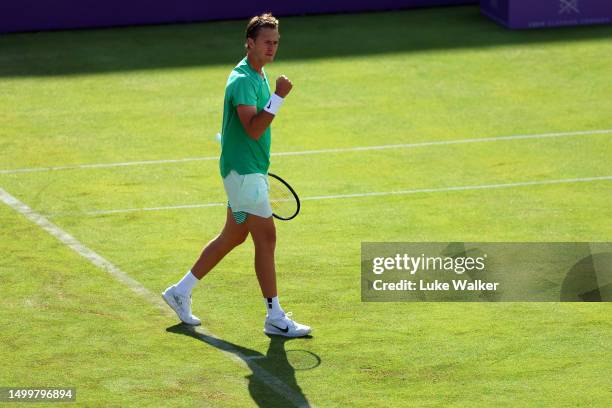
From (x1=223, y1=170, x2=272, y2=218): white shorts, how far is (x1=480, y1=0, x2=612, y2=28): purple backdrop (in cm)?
1268

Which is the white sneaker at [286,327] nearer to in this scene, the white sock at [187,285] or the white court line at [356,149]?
the white sock at [187,285]

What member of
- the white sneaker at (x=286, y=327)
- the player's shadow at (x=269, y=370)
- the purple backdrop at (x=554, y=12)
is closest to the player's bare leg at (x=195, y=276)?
the player's shadow at (x=269, y=370)

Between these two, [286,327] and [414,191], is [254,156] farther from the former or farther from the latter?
[414,191]

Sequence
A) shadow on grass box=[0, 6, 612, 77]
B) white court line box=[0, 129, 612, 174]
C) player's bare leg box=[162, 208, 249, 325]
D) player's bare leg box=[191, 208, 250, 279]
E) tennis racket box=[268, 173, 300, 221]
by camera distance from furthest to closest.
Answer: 1. shadow on grass box=[0, 6, 612, 77]
2. white court line box=[0, 129, 612, 174]
3. tennis racket box=[268, 173, 300, 221]
4. player's bare leg box=[162, 208, 249, 325]
5. player's bare leg box=[191, 208, 250, 279]

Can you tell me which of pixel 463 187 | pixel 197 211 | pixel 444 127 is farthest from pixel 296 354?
pixel 444 127

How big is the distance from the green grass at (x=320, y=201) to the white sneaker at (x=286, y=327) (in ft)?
0.30

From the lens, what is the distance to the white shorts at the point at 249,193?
9055 mm

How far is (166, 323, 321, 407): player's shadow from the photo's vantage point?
8117 mm

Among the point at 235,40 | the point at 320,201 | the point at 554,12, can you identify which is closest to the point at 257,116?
the point at 320,201

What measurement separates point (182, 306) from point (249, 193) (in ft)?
3.60

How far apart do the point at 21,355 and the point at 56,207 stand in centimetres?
397

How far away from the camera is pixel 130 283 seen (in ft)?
34.2

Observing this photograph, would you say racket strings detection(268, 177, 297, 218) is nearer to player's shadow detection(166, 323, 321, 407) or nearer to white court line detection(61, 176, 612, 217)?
player's shadow detection(166, 323, 321, 407)

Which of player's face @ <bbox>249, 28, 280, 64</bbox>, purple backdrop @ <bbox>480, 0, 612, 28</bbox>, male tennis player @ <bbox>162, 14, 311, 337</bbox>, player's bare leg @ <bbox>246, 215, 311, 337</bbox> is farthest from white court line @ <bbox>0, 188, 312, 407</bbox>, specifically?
purple backdrop @ <bbox>480, 0, 612, 28</bbox>
